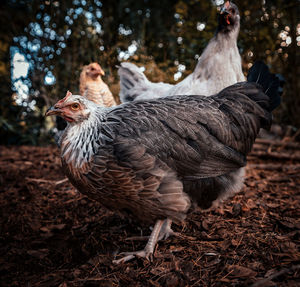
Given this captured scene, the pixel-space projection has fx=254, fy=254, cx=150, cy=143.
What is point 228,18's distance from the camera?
10.2 ft

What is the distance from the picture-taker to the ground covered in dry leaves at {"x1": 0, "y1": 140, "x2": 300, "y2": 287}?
1723 mm

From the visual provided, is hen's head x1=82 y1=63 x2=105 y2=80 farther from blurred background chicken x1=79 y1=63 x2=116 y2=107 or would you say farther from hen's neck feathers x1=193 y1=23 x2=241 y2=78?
hen's neck feathers x1=193 y1=23 x2=241 y2=78

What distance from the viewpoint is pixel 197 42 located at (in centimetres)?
501

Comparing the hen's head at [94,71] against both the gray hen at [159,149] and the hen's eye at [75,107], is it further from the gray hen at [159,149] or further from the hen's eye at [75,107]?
the hen's eye at [75,107]

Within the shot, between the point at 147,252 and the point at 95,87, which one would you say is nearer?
the point at 147,252

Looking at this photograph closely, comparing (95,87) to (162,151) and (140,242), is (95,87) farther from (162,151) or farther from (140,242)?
(140,242)

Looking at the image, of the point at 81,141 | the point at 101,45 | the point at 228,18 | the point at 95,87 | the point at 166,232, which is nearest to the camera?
the point at 81,141

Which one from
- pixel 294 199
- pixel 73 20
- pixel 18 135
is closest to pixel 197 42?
pixel 73 20

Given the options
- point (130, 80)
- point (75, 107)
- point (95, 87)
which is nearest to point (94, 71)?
point (95, 87)

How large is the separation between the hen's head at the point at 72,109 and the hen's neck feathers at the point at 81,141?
0.04 m

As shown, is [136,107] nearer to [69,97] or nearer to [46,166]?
[69,97]

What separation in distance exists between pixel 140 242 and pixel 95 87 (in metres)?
2.45

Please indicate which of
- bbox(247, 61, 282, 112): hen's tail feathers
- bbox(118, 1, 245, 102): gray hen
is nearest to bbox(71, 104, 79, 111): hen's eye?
bbox(118, 1, 245, 102): gray hen

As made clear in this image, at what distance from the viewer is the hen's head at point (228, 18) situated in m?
3.08
